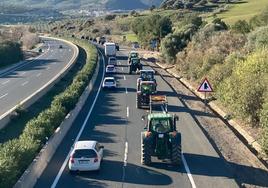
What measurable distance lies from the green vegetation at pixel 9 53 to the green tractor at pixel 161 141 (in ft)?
230

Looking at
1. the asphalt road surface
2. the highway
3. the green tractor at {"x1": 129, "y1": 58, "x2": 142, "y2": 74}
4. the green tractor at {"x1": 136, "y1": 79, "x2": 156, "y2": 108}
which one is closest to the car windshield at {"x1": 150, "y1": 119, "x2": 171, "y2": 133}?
the asphalt road surface

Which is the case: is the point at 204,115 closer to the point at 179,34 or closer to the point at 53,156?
→ the point at 53,156

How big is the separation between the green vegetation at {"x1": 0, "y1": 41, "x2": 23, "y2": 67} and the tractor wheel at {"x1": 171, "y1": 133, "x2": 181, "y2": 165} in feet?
233

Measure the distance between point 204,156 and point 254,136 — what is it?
705cm

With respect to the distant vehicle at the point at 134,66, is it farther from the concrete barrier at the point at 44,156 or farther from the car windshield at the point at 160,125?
the car windshield at the point at 160,125

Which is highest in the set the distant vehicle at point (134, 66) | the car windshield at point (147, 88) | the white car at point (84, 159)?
the white car at point (84, 159)

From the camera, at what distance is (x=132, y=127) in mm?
34375

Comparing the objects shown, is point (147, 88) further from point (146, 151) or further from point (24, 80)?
point (24, 80)

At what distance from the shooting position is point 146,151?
24.3m

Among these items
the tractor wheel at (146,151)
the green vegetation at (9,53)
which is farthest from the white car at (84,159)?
the green vegetation at (9,53)

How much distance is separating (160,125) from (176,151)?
4.47ft

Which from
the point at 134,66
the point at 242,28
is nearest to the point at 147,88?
the point at 134,66

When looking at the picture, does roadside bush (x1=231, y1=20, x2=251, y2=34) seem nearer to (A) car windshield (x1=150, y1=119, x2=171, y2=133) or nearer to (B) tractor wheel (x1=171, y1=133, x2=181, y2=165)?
(A) car windshield (x1=150, y1=119, x2=171, y2=133)

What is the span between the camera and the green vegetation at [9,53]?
92.5 metres
